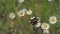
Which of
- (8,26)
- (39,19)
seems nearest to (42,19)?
(39,19)

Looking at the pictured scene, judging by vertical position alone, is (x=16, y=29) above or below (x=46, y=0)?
below

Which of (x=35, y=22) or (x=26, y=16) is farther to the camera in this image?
(x=26, y=16)

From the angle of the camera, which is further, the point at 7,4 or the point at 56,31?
the point at 7,4

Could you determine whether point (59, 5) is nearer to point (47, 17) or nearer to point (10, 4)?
point (47, 17)

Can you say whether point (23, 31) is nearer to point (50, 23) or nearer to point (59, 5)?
point (50, 23)

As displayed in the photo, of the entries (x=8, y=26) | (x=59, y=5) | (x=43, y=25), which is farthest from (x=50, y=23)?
(x=8, y=26)

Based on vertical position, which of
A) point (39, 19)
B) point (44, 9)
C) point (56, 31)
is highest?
point (44, 9)
